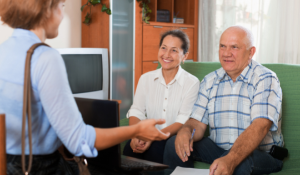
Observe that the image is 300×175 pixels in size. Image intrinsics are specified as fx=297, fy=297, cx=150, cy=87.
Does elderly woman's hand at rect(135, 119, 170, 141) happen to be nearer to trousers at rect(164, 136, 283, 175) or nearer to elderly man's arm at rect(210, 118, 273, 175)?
elderly man's arm at rect(210, 118, 273, 175)

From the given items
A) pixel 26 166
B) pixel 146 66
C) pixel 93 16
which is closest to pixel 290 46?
pixel 146 66

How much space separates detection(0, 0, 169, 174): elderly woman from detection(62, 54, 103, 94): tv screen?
1.55 m

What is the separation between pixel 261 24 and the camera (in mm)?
3480

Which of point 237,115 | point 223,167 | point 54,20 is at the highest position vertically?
point 54,20

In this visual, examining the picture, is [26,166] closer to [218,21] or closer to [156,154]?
[156,154]

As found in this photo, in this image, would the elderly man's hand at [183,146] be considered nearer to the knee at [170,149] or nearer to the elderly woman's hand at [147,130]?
the knee at [170,149]

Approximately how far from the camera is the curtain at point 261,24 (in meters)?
3.19

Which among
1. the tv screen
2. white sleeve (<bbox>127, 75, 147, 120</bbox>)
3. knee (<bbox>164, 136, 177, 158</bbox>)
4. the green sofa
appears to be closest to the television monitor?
the tv screen

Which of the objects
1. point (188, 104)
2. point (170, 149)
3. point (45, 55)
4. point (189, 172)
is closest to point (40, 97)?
point (45, 55)

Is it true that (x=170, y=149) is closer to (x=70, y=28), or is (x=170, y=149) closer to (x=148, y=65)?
(x=148, y=65)

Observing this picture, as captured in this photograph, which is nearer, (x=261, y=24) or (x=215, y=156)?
(x=215, y=156)

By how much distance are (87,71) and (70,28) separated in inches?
40.8

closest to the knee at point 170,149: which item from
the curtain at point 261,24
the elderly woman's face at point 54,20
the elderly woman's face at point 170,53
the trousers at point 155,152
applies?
the trousers at point 155,152

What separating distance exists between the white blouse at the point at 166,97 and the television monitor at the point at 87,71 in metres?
0.72
